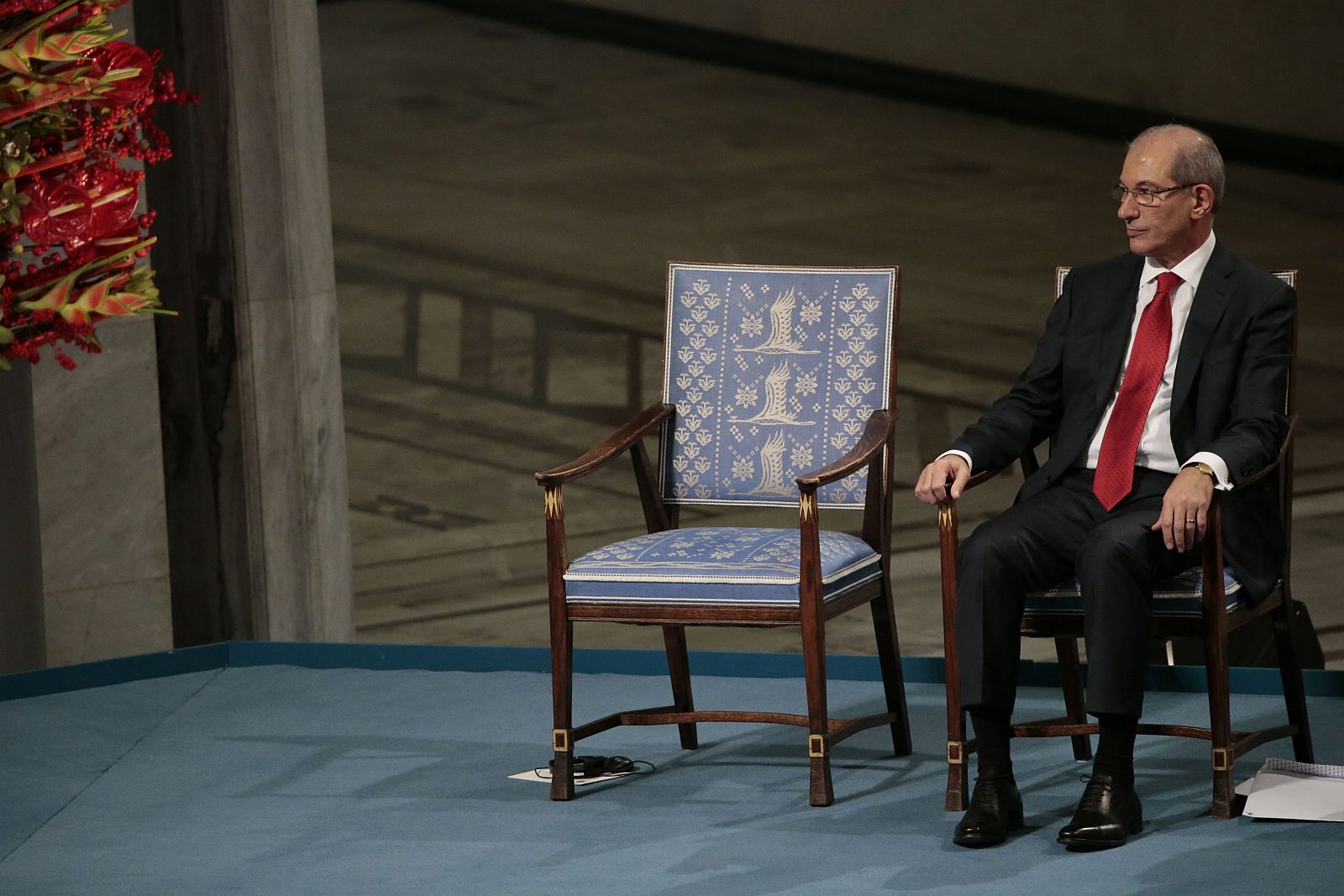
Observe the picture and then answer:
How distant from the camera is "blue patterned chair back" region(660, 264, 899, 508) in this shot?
13.9 feet

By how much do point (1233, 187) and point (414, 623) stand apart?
22.6 feet

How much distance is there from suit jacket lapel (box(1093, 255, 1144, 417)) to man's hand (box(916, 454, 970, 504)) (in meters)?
0.30

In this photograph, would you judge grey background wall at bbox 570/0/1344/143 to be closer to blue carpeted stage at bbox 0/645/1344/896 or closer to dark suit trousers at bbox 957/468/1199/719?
blue carpeted stage at bbox 0/645/1344/896

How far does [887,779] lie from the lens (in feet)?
13.1

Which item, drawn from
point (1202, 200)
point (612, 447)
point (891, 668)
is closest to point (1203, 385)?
point (1202, 200)

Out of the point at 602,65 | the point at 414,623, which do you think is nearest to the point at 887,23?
the point at 602,65

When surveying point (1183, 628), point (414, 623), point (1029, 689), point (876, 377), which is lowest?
point (414, 623)

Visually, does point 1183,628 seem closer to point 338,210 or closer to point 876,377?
point 876,377

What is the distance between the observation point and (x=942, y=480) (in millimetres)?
3721

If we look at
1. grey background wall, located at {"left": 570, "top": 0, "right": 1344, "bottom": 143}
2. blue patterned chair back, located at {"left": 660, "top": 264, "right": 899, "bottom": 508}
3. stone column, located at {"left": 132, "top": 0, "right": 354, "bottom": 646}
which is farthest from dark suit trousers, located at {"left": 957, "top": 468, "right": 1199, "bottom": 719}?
grey background wall, located at {"left": 570, "top": 0, "right": 1344, "bottom": 143}

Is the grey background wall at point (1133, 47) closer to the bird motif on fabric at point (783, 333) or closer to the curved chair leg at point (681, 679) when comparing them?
the bird motif on fabric at point (783, 333)

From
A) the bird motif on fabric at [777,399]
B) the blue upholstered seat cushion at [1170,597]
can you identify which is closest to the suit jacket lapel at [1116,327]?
the blue upholstered seat cushion at [1170,597]

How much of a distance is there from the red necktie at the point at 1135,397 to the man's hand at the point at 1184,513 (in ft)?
0.71

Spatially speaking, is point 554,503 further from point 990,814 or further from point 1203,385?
point 1203,385
